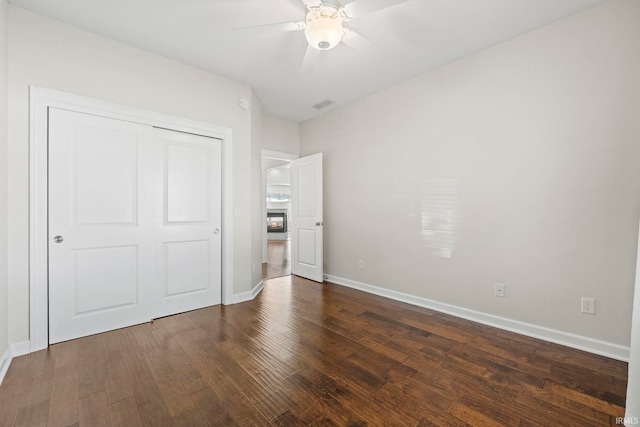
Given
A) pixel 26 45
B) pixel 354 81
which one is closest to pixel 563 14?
pixel 354 81

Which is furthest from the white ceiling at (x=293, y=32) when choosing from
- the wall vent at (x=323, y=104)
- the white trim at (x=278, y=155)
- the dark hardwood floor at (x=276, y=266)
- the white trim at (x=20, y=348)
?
the dark hardwood floor at (x=276, y=266)

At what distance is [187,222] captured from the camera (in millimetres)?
3049

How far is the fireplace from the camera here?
11500 mm

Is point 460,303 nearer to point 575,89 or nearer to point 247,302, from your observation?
point 575,89

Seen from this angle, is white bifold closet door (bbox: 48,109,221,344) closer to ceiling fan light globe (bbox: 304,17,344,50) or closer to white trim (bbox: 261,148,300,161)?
white trim (bbox: 261,148,300,161)

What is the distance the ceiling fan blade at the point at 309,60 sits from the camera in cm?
272

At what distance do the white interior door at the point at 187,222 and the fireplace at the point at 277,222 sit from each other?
26.9 feet

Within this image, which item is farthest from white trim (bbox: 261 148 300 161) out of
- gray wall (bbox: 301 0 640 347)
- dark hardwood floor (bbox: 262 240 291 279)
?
dark hardwood floor (bbox: 262 240 291 279)

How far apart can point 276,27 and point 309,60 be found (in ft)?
1.93

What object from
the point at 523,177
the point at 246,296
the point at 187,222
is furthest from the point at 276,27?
the point at 246,296

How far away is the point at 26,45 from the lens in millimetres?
2168

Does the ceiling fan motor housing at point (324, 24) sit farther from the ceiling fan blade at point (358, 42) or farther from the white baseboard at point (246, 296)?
the white baseboard at point (246, 296)

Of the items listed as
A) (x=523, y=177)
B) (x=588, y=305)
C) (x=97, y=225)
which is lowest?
(x=588, y=305)

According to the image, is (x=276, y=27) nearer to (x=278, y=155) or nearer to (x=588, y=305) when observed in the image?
(x=278, y=155)
